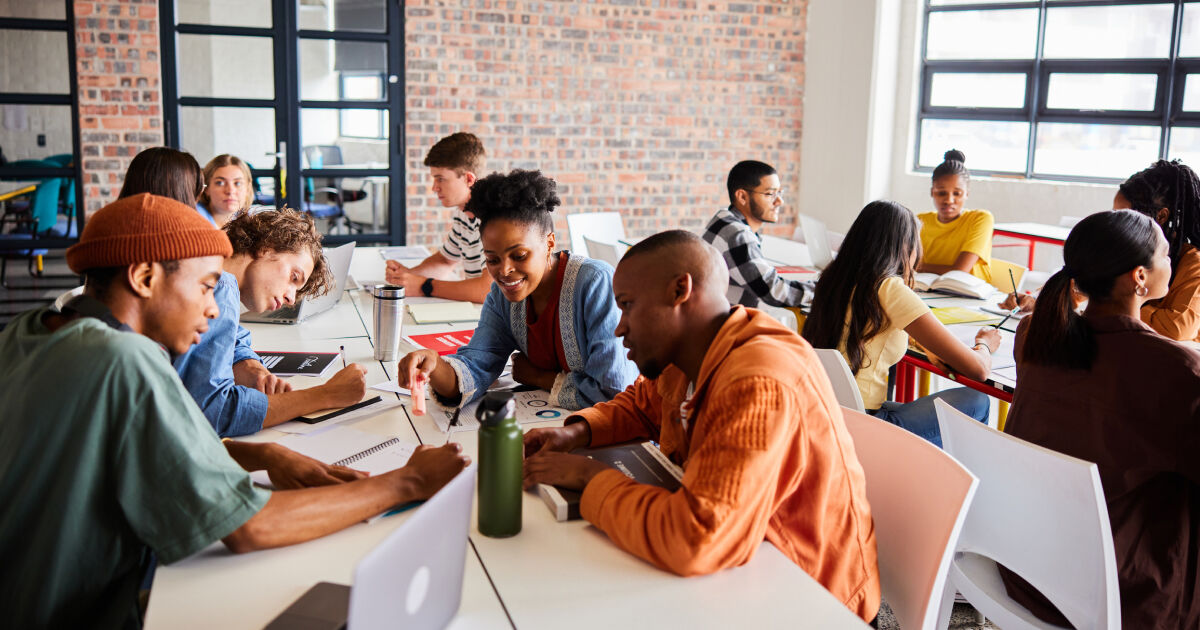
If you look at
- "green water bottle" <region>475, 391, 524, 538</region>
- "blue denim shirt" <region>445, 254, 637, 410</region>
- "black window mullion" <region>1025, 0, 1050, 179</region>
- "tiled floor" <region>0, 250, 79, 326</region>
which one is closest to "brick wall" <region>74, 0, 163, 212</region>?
"tiled floor" <region>0, 250, 79, 326</region>

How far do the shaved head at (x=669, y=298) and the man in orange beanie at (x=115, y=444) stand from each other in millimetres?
629

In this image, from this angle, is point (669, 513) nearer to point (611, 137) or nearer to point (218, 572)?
point (218, 572)

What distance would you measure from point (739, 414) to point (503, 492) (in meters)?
0.38

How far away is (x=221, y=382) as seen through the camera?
1912mm


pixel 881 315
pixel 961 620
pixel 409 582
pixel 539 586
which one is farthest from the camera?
pixel 881 315

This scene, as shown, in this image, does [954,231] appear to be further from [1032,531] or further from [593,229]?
[1032,531]

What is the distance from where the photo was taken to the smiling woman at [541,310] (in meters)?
2.18

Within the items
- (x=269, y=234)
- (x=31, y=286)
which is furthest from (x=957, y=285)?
(x=31, y=286)

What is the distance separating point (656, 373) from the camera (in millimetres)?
1573

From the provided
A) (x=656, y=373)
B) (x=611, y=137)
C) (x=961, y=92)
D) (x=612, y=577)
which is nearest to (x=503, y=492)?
(x=612, y=577)

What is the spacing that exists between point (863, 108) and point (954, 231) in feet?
8.35

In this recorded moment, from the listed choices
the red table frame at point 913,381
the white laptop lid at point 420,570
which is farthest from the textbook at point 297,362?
the red table frame at point 913,381

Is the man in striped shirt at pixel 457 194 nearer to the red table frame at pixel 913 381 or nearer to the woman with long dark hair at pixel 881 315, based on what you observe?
the woman with long dark hair at pixel 881 315

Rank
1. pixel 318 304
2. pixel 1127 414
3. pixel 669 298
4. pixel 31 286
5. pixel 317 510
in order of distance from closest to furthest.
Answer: pixel 317 510 → pixel 669 298 → pixel 1127 414 → pixel 318 304 → pixel 31 286
